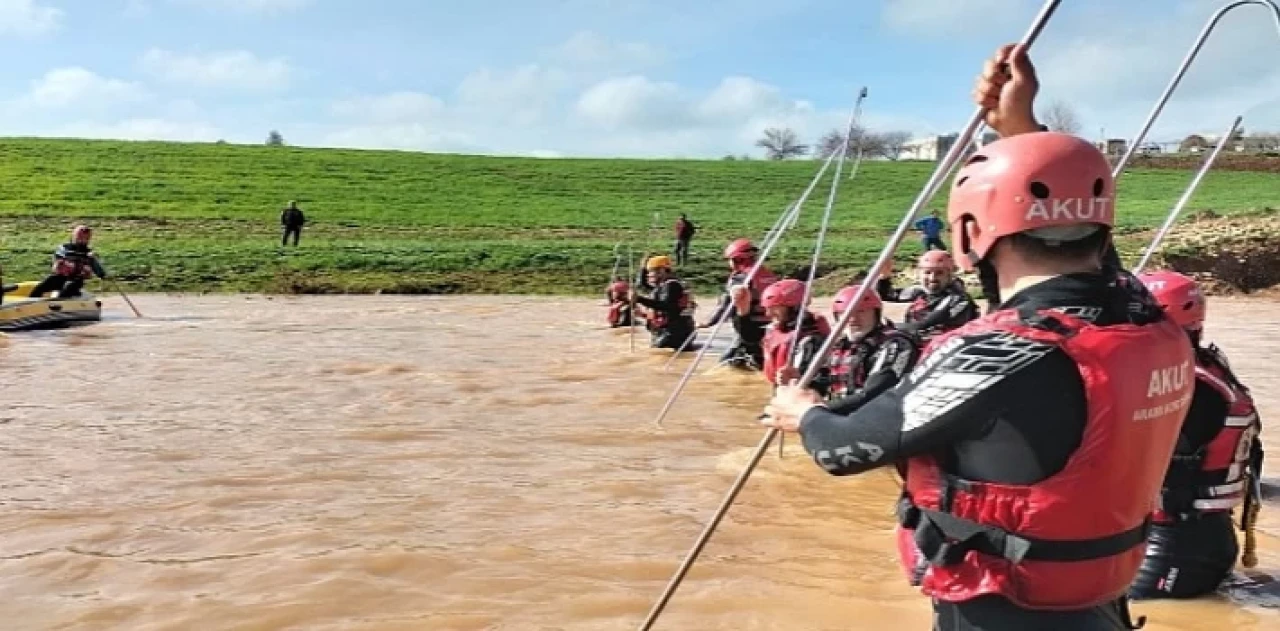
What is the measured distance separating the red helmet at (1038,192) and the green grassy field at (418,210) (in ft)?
87.3

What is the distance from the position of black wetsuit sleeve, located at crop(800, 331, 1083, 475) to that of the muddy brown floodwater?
3.13 metres

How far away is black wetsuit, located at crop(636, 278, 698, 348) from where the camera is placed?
16.2m

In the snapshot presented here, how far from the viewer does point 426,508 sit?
7629mm

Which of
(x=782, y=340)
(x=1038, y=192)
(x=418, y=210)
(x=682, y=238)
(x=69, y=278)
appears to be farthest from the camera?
(x=418, y=210)

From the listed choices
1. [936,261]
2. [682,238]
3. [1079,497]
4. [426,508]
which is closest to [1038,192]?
[1079,497]

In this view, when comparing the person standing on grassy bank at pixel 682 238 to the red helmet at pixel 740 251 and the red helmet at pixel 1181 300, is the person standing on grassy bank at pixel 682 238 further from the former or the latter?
the red helmet at pixel 1181 300

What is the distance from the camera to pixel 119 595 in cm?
587

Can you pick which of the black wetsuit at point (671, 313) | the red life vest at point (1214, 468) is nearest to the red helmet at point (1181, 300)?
the red life vest at point (1214, 468)

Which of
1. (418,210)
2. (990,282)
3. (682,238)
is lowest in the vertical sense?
(990,282)

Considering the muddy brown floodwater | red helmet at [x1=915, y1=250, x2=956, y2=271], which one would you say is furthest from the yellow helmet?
red helmet at [x1=915, y1=250, x2=956, y2=271]

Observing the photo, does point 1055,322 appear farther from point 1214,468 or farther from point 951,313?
point 951,313

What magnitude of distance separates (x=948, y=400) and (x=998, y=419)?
11 centimetres

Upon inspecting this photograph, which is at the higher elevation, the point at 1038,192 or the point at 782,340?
the point at 1038,192

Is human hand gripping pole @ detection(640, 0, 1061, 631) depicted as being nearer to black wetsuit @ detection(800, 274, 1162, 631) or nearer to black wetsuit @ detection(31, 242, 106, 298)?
black wetsuit @ detection(800, 274, 1162, 631)
